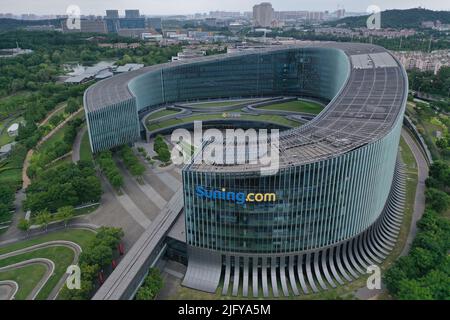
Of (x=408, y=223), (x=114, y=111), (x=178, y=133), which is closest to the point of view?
(x=408, y=223)

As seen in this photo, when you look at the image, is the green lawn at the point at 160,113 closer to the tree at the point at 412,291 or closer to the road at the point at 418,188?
the road at the point at 418,188

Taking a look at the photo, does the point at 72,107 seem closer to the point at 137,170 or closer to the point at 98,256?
the point at 137,170

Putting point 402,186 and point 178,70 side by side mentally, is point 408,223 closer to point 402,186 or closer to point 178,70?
point 402,186

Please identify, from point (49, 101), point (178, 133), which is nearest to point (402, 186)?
point (178, 133)

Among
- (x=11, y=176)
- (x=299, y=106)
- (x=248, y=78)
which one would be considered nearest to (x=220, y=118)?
(x=248, y=78)

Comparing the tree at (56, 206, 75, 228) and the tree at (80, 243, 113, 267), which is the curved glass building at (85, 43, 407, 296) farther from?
the tree at (56, 206, 75, 228)
